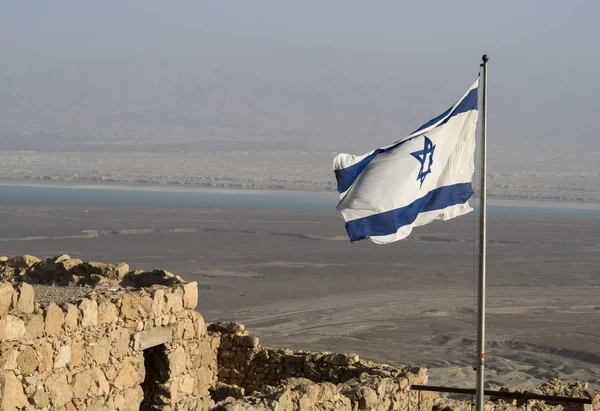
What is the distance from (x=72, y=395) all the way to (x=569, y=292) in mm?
29667

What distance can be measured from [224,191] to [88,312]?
87.3m

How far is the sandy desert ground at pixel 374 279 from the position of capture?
983 inches

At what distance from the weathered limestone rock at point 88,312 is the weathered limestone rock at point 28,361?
618 mm

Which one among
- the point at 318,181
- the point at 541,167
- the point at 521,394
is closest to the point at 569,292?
the point at 521,394

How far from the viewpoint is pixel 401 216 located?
8.37m

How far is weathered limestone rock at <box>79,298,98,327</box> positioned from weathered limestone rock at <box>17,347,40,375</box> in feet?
2.03

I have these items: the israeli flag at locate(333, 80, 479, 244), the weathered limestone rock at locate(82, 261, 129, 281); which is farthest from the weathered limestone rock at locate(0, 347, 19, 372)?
the weathered limestone rock at locate(82, 261, 129, 281)

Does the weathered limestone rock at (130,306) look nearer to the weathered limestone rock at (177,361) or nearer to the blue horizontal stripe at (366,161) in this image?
the weathered limestone rock at (177,361)

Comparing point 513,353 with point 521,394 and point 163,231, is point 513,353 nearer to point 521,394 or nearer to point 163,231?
point 521,394

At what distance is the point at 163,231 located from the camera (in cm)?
5203

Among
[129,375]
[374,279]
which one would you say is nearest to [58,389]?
[129,375]

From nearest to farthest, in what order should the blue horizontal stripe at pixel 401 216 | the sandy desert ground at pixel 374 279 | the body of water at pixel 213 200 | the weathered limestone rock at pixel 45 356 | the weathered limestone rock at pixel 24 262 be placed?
the weathered limestone rock at pixel 45 356 < the blue horizontal stripe at pixel 401 216 < the weathered limestone rock at pixel 24 262 < the sandy desert ground at pixel 374 279 < the body of water at pixel 213 200

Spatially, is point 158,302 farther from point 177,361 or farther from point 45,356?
point 45,356

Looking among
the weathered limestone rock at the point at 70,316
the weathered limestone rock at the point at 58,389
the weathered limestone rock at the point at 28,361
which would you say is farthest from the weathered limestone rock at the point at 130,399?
the weathered limestone rock at the point at 28,361
